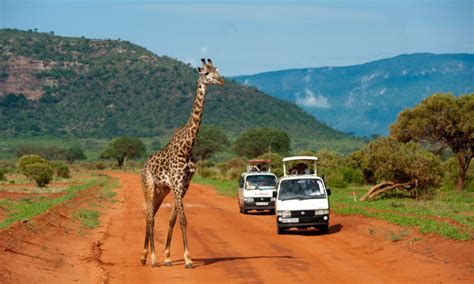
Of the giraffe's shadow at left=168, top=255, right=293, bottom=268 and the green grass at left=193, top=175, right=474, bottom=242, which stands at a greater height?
the green grass at left=193, top=175, right=474, bottom=242

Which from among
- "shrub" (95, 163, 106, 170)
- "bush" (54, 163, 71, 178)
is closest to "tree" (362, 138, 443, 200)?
"bush" (54, 163, 71, 178)

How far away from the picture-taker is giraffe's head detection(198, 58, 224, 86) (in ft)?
58.9

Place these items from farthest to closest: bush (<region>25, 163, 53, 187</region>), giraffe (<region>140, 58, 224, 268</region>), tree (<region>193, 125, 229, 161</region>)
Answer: tree (<region>193, 125, 229, 161</region>)
bush (<region>25, 163, 53, 187</region>)
giraffe (<region>140, 58, 224, 268</region>)

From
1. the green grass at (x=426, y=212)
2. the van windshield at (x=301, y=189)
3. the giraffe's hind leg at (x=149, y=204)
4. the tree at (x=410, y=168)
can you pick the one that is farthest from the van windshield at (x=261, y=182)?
the giraffe's hind leg at (x=149, y=204)

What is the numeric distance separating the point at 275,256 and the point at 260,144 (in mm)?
77492

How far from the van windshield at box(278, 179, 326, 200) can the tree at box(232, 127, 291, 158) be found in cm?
6982

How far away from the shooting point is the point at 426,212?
29.6 metres

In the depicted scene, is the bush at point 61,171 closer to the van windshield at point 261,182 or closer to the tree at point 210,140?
the tree at point 210,140

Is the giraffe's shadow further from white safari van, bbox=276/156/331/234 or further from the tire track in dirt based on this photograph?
white safari van, bbox=276/156/331/234

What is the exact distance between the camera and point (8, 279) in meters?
14.6

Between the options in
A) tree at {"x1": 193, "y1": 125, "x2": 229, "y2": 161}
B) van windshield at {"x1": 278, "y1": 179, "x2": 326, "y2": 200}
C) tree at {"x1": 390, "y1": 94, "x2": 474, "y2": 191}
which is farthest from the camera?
tree at {"x1": 193, "y1": 125, "x2": 229, "y2": 161}

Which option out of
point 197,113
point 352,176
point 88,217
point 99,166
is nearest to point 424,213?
point 88,217

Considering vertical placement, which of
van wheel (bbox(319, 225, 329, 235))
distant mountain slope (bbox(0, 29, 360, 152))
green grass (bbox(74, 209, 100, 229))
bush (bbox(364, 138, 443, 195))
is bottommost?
green grass (bbox(74, 209, 100, 229))

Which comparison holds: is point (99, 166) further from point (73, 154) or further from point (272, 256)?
point (272, 256)
